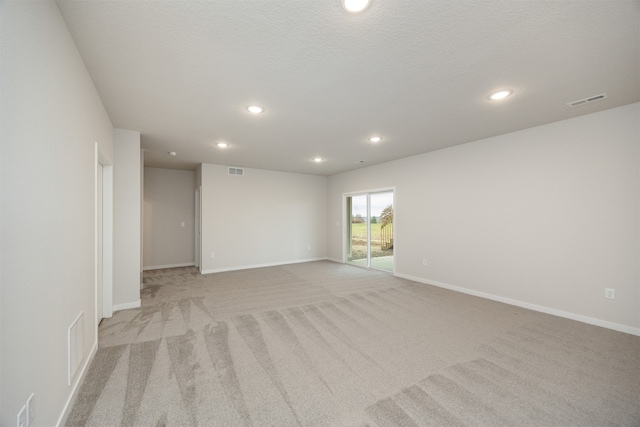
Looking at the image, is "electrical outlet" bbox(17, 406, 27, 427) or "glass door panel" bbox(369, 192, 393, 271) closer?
"electrical outlet" bbox(17, 406, 27, 427)

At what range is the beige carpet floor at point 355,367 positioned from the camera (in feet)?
5.53

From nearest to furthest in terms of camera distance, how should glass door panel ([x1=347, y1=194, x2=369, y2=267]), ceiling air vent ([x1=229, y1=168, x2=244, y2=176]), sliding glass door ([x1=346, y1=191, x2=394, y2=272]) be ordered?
sliding glass door ([x1=346, y1=191, x2=394, y2=272]), ceiling air vent ([x1=229, y1=168, x2=244, y2=176]), glass door panel ([x1=347, y1=194, x2=369, y2=267])

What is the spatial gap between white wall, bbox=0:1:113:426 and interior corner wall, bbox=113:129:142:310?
185 cm

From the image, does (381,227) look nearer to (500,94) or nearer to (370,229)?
(370,229)

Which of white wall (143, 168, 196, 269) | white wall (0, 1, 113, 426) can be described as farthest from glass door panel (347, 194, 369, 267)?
white wall (0, 1, 113, 426)

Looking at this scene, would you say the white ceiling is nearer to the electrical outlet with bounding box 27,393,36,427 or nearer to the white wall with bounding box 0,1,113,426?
the white wall with bounding box 0,1,113,426

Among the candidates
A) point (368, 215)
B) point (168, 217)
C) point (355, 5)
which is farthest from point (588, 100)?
point (168, 217)

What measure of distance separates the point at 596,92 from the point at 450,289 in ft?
10.9

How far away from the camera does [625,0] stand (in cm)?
153

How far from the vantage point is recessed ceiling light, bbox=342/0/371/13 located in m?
1.48

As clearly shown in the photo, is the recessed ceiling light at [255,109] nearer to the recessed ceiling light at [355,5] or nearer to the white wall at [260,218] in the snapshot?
the recessed ceiling light at [355,5]

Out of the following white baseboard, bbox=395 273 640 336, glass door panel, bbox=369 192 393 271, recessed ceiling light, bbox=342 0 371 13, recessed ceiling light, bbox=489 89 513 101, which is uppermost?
recessed ceiling light, bbox=342 0 371 13

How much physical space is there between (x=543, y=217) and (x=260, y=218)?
5735mm

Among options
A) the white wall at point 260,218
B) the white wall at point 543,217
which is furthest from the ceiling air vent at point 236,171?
the white wall at point 543,217
